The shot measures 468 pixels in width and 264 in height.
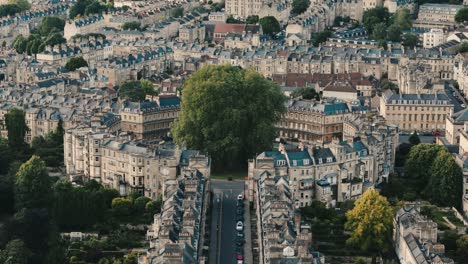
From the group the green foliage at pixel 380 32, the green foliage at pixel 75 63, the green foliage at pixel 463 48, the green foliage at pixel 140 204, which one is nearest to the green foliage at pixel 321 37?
the green foliage at pixel 380 32

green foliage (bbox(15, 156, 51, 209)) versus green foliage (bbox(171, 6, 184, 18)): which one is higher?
green foliage (bbox(171, 6, 184, 18))

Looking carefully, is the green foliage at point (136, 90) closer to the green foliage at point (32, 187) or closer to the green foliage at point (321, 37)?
the green foliage at point (32, 187)

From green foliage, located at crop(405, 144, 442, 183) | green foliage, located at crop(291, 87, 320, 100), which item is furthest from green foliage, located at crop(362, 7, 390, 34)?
green foliage, located at crop(405, 144, 442, 183)

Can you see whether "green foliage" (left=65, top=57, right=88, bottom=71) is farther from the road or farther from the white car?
Answer: the white car

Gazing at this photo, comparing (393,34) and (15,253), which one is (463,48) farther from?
(15,253)

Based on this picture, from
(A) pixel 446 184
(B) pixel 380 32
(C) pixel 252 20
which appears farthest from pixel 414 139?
(C) pixel 252 20

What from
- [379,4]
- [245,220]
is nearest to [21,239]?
[245,220]
